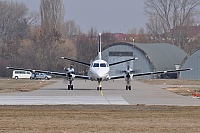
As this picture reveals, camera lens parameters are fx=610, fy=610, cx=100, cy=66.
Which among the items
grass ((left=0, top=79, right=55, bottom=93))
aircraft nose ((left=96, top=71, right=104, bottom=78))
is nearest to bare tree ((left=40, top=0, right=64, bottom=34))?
grass ((left=0, top=79, right=55, bottom=93))

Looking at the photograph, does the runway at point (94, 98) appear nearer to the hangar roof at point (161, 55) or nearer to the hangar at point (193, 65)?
the hangar at point (193, 65)

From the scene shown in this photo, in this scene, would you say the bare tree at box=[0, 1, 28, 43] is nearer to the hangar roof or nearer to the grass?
the hangar roof

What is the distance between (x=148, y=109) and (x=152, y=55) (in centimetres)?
7287

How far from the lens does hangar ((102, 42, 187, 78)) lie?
98.5 metres

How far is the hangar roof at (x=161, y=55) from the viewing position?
99.1 m

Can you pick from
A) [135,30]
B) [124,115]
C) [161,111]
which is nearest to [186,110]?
[161,111]

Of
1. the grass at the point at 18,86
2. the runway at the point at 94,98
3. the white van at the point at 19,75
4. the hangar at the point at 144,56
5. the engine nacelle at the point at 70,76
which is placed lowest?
the runway at the point at 94,98

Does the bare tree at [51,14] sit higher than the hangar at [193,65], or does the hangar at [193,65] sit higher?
the bare tree at [51,14]

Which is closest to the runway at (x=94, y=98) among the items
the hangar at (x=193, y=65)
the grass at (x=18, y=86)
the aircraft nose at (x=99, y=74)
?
the aircraft nose at (x=99, y=74)

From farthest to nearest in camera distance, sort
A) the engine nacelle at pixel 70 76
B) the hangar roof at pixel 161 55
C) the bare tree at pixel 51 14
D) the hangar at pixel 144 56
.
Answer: the bare tree at pixel 51 14, the hangar roof at pixel 161 55, the hangar at pixel 144 56, the engine nacelle at pixel 70 76

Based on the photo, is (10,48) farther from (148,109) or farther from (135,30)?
(148,109)

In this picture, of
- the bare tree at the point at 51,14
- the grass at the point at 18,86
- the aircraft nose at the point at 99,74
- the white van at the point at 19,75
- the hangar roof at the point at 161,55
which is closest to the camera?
the aircraft nose at the point at 99,74

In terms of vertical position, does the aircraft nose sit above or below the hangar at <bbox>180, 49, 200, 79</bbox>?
below

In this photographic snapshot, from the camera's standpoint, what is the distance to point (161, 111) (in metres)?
26.8
